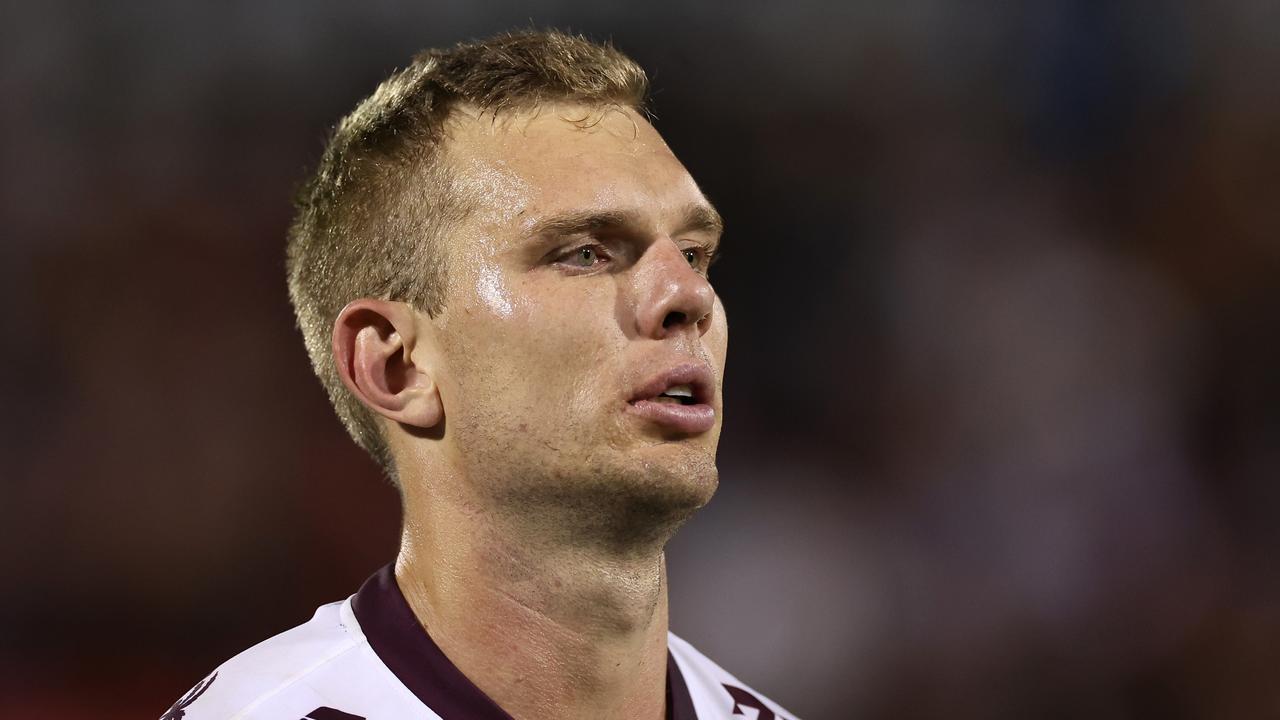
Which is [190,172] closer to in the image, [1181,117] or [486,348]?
[486,348]

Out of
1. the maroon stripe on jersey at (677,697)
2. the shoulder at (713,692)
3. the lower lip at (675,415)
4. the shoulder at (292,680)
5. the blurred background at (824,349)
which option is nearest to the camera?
the lower lip at (675,415)

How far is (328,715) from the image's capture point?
1840 mm

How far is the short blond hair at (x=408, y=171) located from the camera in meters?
1.94

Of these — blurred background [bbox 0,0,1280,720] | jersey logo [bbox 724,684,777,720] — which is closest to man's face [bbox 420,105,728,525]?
jersey logo [bbox 724,684,777,720]

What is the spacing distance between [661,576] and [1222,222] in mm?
3555

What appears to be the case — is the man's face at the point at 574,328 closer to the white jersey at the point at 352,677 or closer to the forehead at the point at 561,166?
the forehead at the point at 561,166

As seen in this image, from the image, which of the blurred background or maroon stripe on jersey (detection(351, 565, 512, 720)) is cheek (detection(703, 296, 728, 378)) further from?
the blurred background

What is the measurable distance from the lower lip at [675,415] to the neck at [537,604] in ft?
A: 0.63

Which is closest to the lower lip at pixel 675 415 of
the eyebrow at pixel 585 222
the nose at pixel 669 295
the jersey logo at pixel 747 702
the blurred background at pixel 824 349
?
the nose at pixel 669 295

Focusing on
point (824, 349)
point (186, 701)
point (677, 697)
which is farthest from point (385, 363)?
point (824, 349)

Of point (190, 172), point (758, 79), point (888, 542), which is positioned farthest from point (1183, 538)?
point (190, 172)

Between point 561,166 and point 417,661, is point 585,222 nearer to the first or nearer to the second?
point 561,166

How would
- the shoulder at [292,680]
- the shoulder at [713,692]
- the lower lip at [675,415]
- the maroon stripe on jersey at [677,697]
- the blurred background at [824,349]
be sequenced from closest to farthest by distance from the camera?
the lower lip at [675,415]
the shoulder at [292,680]
the maroon stripe on jersey at [677,697]
the shoulder at [713,692]
the blurred background at [824,349]

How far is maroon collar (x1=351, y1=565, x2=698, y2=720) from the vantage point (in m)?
1.87
